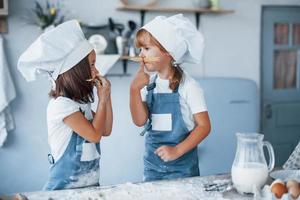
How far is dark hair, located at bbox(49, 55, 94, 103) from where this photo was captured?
4.69ft

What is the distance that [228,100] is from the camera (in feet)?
9.61

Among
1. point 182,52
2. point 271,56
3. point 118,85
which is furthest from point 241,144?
point 271,56

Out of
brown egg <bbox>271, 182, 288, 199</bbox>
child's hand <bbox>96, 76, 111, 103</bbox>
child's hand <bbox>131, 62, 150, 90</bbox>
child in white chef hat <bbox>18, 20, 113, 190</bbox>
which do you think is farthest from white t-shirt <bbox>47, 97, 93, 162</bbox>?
brown egg <bbox>271, 182, 288, 199</bbox>

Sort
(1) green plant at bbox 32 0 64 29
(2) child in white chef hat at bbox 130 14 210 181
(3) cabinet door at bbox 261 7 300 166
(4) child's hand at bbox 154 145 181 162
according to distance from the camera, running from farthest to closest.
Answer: (3) cabinet door at bbox 261 7 300 166 < (1) green plant at bbox 32 0 64 29 < (2) child in white chef hat at bbox 130 14 210 181 < (4) child's hand at bbox 154 145 181 162

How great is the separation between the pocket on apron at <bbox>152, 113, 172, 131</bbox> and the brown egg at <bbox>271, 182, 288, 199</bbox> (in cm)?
55

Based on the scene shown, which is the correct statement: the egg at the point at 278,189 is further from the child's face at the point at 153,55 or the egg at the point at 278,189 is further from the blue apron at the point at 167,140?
the child's face at the point at 153,55

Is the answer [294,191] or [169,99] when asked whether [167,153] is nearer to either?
[169,99]

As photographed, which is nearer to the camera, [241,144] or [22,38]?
[241,144]

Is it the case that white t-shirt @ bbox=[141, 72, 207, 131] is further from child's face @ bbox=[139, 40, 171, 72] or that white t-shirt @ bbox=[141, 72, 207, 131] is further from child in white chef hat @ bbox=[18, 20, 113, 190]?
child in white chef hat @ bbox=[18, 20, 113, 190]

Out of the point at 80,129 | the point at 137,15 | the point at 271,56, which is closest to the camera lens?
the point at 80,129

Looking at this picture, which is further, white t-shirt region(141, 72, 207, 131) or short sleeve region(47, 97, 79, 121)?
white t-shirt region(141, 72, 207, 131)

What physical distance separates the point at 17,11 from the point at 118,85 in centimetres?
79

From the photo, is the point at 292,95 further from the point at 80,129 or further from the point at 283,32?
the point at 80,129

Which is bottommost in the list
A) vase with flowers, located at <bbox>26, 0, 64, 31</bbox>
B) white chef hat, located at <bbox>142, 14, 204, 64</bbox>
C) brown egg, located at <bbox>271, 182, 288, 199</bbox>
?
brown egg, located at <bbox>271, 182, 288, 199</bbox>
